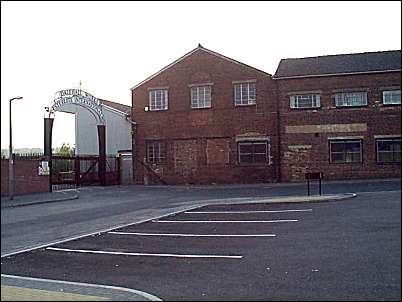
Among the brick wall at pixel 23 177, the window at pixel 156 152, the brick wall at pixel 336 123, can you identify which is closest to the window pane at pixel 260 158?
the window at pixel 156 152

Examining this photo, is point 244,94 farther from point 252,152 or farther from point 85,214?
point 85,214

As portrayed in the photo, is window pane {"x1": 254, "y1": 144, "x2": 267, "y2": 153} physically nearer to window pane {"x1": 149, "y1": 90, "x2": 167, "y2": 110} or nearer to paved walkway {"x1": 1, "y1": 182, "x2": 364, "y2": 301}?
window pane {"x1": 149, "y1": 90, "x2": 167, "y2": 110}

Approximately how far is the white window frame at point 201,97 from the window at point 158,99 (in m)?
1.78

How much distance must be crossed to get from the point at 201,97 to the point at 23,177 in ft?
Result: 95.8

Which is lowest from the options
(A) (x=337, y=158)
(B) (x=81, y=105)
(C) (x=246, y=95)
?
(A) (x=337, y=158)

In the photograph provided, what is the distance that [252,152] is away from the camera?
33.5 metres

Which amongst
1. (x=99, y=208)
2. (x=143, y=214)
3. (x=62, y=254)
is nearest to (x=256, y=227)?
(x=62, y=254)

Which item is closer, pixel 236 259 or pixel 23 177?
pixel 23 177

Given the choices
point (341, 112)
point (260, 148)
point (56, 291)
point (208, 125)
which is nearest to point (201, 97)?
point (208, 125)

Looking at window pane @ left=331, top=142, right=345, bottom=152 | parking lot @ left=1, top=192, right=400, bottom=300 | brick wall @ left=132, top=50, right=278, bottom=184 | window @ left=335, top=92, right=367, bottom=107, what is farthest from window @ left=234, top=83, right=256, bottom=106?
window pane @ left=331, top=142, right=345, bottom=152

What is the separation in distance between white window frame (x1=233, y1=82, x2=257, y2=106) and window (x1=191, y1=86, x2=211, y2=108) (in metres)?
1.63

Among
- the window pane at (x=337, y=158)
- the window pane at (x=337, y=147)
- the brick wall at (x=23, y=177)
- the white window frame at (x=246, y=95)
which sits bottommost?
the brick wall at (x=23, y=177)

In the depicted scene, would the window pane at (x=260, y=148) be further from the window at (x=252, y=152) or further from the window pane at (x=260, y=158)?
the window pane at (x=260, y=158)

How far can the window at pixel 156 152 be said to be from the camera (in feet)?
117
